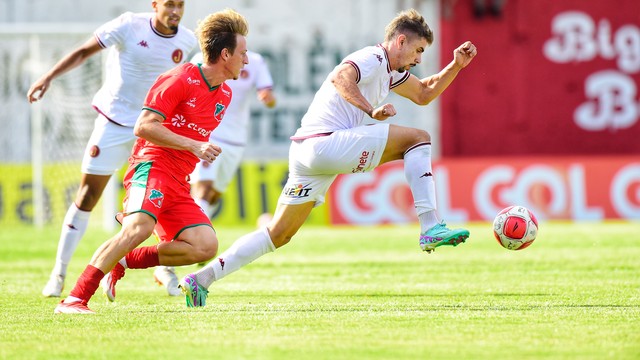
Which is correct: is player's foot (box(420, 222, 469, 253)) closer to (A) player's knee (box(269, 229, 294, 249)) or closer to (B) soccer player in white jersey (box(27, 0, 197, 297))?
(A) player's knee (box(269, 229, 294, 249))

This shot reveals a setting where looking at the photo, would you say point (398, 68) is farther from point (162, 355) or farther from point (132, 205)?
point (162, 355)

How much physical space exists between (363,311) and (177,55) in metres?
3.01

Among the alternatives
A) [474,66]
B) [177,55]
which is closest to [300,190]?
[177,55]

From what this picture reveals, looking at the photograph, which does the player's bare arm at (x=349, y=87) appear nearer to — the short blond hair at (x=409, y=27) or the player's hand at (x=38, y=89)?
the short blond hair at (x=409, y=27)

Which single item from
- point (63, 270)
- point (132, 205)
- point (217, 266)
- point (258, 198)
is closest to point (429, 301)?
point (217, 266)

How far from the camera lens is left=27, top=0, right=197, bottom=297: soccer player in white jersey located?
377 inches

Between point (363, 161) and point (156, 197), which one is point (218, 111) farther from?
point (363, 161)

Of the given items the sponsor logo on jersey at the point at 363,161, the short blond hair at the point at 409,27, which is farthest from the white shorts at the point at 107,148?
the short blond hair at the point at 409,27

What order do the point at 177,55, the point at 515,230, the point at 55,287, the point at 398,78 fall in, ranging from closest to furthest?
the point at 398,78, the point at 515,230, the point at 55,287, the point at 177,55

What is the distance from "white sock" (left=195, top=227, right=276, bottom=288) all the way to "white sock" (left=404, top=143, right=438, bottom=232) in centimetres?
115

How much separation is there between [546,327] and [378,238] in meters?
10.0

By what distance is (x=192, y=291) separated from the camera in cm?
827

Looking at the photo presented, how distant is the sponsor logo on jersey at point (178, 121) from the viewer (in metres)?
8.03

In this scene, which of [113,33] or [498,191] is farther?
[498,191]
